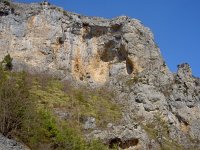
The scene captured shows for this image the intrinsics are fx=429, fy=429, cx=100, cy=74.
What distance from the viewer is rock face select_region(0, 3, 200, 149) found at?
131 ft

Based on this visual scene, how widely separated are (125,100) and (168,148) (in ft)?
27.7

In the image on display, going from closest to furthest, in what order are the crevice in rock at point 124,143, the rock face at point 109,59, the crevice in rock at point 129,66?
the crevice in rock at point 124,143
the rock face at point 109,59
the crevice in rock at point 129,66

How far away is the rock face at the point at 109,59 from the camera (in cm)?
3978

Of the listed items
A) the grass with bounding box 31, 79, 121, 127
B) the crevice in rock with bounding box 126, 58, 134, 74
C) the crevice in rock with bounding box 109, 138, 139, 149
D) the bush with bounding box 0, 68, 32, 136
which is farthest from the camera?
the crevice in rock with bounding box 126, 58, 134, 74

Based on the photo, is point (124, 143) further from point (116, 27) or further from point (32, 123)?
point (116, 27)

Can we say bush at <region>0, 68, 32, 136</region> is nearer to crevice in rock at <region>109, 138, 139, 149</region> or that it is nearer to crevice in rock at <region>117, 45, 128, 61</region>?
crevice in rock at <region>109, 138, 139, 149</region>

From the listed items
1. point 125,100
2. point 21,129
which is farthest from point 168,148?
point 21,129

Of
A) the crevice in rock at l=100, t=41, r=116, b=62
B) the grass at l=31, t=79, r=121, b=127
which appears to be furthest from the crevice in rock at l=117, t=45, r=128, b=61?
the grass at l=31, t=79, r=121, b=127

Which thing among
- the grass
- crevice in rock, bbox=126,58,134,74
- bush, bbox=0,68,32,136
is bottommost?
bush, bbox=0,68,32,136

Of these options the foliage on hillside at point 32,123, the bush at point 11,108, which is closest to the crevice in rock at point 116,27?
the foliage on hillside at point 32,123

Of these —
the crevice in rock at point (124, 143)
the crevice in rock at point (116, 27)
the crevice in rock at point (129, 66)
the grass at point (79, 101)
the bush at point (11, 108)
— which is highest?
the crevice in rock at point (116, 27)

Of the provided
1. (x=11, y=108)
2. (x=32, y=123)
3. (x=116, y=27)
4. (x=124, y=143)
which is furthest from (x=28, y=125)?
(x=116, y=27)

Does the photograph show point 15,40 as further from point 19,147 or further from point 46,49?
point 19,147

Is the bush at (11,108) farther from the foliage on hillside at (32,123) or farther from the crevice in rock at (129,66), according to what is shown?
the crevice in rock at (129,66)
